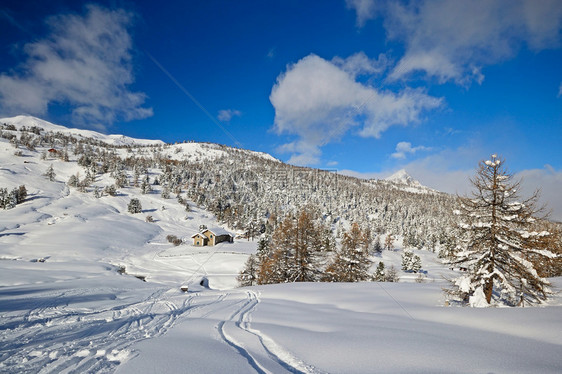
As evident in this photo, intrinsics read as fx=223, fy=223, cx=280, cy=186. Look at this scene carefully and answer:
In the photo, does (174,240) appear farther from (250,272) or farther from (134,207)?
(250,272)

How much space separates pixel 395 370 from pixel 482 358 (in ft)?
6.26

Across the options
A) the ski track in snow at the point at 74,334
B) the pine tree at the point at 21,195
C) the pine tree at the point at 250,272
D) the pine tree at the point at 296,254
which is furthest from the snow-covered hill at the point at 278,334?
the pine tree at the point at 21,195

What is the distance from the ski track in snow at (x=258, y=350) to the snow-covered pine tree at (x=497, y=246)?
8901mm

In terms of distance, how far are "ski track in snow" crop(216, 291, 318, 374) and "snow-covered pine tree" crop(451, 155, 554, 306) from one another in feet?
29.2

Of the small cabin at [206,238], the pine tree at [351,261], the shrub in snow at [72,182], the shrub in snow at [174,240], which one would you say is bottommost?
the shrub in snow at [174,240]

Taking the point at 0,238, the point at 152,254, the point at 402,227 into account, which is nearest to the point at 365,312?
the point at 152,254

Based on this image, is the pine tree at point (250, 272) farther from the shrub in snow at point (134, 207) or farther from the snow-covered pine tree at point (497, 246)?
the shrub in snow at point (134, 207)

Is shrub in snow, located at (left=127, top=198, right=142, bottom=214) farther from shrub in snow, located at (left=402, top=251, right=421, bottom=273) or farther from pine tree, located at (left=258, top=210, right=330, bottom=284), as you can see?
shrub in snow, located at (left=402, top=251, right=421, bottom=273)

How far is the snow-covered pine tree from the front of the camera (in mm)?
9445

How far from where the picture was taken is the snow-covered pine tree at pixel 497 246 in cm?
945

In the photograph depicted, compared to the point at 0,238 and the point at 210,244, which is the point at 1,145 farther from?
the point at 210,244

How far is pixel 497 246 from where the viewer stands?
32.0 ft

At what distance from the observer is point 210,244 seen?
2608 inches

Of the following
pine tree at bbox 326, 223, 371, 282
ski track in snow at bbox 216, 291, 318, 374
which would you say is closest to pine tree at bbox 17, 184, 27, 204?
pine tree at bbox 326, 223, 371, 282
